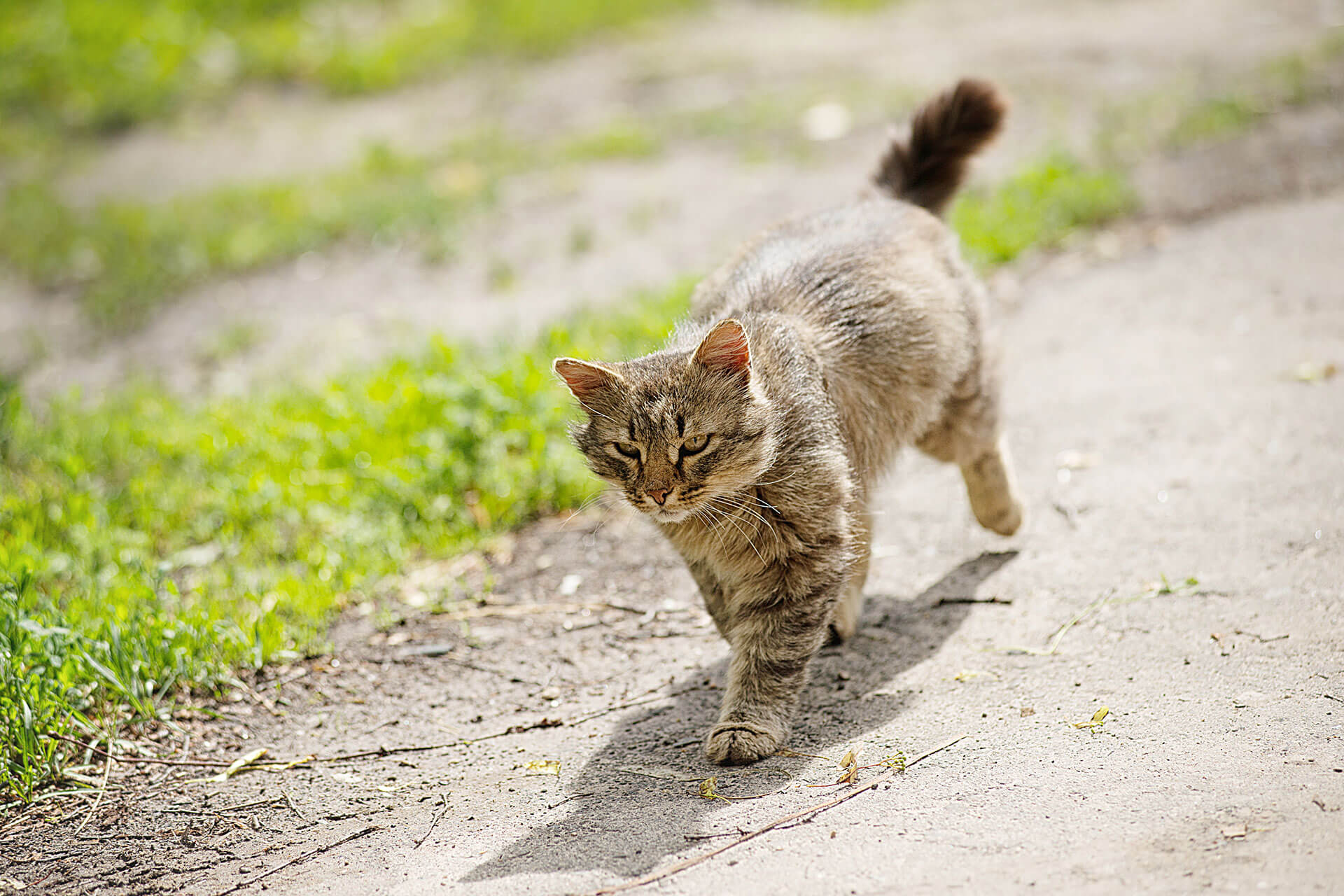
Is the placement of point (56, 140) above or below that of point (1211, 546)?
above

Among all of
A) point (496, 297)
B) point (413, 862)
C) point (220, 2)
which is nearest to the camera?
point (413, 862)

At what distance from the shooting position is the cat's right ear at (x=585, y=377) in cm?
361

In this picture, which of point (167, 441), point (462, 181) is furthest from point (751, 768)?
point (462, 181)

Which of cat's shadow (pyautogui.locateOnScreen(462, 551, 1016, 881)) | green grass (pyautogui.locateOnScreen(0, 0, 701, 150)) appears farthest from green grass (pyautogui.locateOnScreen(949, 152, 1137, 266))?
green grass (pyautogui.locateOnScreen(0, 0, 701, 150))

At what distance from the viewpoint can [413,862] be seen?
321 centimetres

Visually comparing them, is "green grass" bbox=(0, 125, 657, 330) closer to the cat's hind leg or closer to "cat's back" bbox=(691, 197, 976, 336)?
"cat's back" bbox=(691, 197, 976, 336)

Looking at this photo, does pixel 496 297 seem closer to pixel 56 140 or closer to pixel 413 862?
pixel 413 862

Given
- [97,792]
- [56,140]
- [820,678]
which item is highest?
[56,140]

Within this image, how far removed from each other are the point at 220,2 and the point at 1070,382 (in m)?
11.3

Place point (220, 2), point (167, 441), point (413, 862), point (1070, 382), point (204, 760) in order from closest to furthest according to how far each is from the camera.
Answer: point (413, 862), point (204, 760), point (1070, 382), point (167, 441), point (220, 2)

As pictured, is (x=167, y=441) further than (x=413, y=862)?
Yes

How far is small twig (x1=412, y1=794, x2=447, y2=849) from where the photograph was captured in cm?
333

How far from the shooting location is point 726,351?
11.8 ft

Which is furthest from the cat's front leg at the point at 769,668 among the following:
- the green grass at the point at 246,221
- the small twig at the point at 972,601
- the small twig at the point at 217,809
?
the green grass at the point at 246,221
